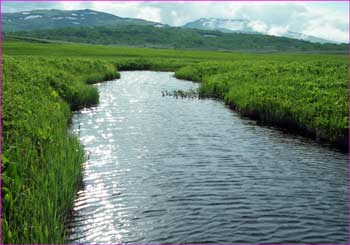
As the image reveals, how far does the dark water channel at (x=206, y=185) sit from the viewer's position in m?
11.4

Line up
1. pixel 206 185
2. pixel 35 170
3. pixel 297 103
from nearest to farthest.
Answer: pixel 35 170
pixel 206 185
pixel 297 103

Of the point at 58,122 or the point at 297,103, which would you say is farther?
the point at 297,103

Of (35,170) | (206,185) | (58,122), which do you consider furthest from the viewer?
(58,122)

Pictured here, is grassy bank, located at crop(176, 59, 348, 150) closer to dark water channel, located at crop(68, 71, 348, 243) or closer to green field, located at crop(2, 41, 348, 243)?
green field, located at crop(2, 41, 348, 243)

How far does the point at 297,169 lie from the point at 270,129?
749 cm

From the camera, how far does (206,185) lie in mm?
14891

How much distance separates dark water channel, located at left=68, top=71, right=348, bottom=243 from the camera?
11.4 m

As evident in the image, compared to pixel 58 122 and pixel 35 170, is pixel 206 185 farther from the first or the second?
pixel 58 122

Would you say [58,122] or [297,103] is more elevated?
[297,103]

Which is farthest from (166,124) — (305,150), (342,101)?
(342,101)

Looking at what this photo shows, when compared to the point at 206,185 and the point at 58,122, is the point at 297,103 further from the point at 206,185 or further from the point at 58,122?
the point at 58,122

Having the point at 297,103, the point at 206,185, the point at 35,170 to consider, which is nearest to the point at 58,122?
the point at 35,170

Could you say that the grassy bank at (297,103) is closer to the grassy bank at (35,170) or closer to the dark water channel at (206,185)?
the dark water channel at (206,185)

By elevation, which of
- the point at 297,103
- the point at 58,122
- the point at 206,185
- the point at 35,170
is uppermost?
the point at 297,103
